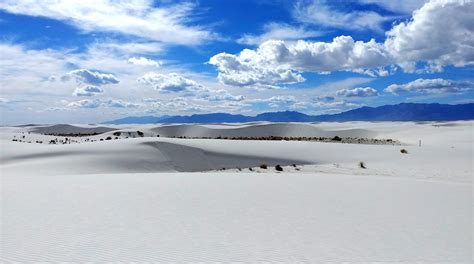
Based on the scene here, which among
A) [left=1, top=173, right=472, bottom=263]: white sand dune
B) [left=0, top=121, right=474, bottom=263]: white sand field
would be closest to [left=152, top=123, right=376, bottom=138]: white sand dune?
[left=0, top=121, right=474, bottom=263]: white sand field

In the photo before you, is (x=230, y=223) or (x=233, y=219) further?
(x=233, y=219)

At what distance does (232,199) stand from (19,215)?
16.1ft

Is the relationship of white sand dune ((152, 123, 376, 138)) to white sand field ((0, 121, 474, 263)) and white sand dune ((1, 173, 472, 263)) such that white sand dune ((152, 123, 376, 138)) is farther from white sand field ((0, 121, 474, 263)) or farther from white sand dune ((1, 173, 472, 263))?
white sand dune ((1, 173, 472, 263))

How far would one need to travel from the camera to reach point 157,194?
11203mm

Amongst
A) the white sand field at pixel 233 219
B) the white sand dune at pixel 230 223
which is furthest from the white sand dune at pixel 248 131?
the white sand dune at pixel 230 223

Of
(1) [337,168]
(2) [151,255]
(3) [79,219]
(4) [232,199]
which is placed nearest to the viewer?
(2) [151,255]

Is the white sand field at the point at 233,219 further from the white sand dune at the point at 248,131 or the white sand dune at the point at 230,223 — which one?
Result: the white sand dune at the point at 248,131

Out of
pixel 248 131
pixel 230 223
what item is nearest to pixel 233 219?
pixel 230 223

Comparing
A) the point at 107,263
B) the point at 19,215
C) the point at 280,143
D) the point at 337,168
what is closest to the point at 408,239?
the point at 107,263

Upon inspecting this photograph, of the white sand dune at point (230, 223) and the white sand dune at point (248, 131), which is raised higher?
the white sand dune at point (248, 131)

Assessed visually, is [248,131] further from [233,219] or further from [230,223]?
[230,223]

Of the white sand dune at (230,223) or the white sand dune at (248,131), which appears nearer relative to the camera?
the white sand dune at (230,223)

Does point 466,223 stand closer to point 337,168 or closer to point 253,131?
point 337,168

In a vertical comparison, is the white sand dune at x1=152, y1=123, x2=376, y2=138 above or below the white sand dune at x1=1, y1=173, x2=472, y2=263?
above
